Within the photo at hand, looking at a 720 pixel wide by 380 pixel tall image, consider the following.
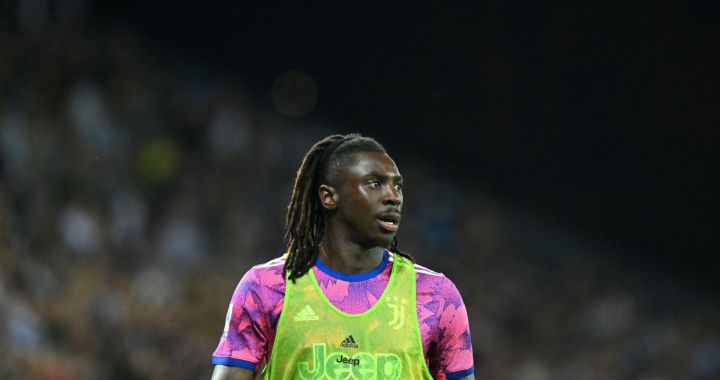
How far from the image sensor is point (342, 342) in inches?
137

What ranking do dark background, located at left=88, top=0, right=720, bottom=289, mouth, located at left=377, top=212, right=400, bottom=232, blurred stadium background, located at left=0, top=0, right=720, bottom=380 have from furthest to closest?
dark background, located at left=88, top=0, right=720, bottom=289 → blurred stadium background, located at left=0, top=0, right=720, bottom=380 → mouth, located at left=377, top=212, right=400, bottom=232

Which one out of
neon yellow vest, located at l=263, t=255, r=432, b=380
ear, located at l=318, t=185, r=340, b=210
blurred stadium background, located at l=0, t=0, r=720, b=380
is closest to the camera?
neon yellow vest, located at l=263, t=255, r=432, b=380

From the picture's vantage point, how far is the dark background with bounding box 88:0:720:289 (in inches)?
506

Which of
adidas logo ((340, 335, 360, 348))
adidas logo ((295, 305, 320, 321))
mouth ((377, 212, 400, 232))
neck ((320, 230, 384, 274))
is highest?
mouth ((377, 212, 400, 232))

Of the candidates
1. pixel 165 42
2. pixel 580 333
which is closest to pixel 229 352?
pixel 580 333

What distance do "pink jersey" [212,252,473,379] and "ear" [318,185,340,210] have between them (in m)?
0.19

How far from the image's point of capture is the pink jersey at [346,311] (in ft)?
11.6

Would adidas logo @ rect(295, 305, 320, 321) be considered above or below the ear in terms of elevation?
below

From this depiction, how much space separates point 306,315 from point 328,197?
1.38 feet

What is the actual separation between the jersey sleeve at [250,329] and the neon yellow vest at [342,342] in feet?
0.17

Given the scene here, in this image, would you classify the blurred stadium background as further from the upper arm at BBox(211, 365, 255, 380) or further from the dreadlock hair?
the upper arm at BBox(211, 365, 255, 380)

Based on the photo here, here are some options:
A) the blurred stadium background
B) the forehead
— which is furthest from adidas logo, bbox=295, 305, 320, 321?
the blurred stadium background

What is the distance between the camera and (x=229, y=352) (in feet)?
11.6

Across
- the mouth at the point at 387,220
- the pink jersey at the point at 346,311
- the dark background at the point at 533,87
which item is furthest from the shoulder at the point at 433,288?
the dark background at the point at 533,87
